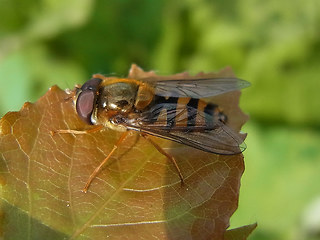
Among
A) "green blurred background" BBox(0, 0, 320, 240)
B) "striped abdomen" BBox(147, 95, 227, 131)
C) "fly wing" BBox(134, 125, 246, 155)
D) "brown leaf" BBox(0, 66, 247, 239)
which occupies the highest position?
"green blurred background" BBox(0, 0, 320, 240)

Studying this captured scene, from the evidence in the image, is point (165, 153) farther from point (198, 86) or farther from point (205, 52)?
point (205, 52)

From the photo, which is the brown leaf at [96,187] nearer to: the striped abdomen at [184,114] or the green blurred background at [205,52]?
the striped abdomen at [184,114]

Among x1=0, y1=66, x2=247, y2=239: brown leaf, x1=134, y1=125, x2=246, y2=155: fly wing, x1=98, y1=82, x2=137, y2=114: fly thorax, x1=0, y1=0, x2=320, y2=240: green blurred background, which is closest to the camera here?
x1=0, y1=66, x2=247, y2=239: brown leaf

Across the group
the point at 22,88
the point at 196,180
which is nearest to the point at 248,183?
the point at 22,88

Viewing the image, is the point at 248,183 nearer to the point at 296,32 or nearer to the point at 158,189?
the point at 296,32

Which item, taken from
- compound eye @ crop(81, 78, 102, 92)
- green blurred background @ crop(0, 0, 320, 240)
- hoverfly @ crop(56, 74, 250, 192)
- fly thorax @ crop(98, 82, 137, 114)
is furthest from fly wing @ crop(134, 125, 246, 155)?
green blurred background @ crop(0, 0, 320, 240)

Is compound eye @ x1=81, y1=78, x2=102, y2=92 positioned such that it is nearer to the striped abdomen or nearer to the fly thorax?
the fly thorax

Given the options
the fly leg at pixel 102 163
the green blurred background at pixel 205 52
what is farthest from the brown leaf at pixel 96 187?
the green blurred background at pixel 205 52
